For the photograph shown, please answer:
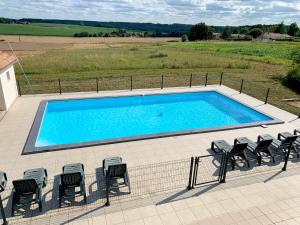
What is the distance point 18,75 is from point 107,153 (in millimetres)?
15725

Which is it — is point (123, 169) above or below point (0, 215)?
above

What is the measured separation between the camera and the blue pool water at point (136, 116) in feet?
38.8

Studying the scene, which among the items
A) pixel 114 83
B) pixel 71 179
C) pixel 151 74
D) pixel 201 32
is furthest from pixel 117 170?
pixel 201 32

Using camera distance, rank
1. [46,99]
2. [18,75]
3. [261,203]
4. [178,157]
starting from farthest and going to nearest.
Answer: [18,75] < [46,99] < [178,157] < [261,203]

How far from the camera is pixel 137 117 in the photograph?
13938 millimetres

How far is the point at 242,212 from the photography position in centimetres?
609

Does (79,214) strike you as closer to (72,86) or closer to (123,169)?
(123,169)

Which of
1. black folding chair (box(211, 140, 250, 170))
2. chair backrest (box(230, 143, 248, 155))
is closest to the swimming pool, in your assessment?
black folding chair (box(211, 140, 250, 170))

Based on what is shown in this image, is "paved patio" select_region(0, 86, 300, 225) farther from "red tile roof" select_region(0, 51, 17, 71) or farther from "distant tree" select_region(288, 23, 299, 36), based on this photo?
"distant tree" select_region(288, 23, 299, 36)

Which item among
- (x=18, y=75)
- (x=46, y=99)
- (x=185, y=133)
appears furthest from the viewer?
(x=18, y=75)

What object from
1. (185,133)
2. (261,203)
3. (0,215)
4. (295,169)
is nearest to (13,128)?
(0,215)

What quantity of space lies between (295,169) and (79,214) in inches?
265

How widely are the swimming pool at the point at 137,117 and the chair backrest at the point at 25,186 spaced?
3628 millimetres

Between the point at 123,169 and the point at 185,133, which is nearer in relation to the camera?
the point at 123,169
